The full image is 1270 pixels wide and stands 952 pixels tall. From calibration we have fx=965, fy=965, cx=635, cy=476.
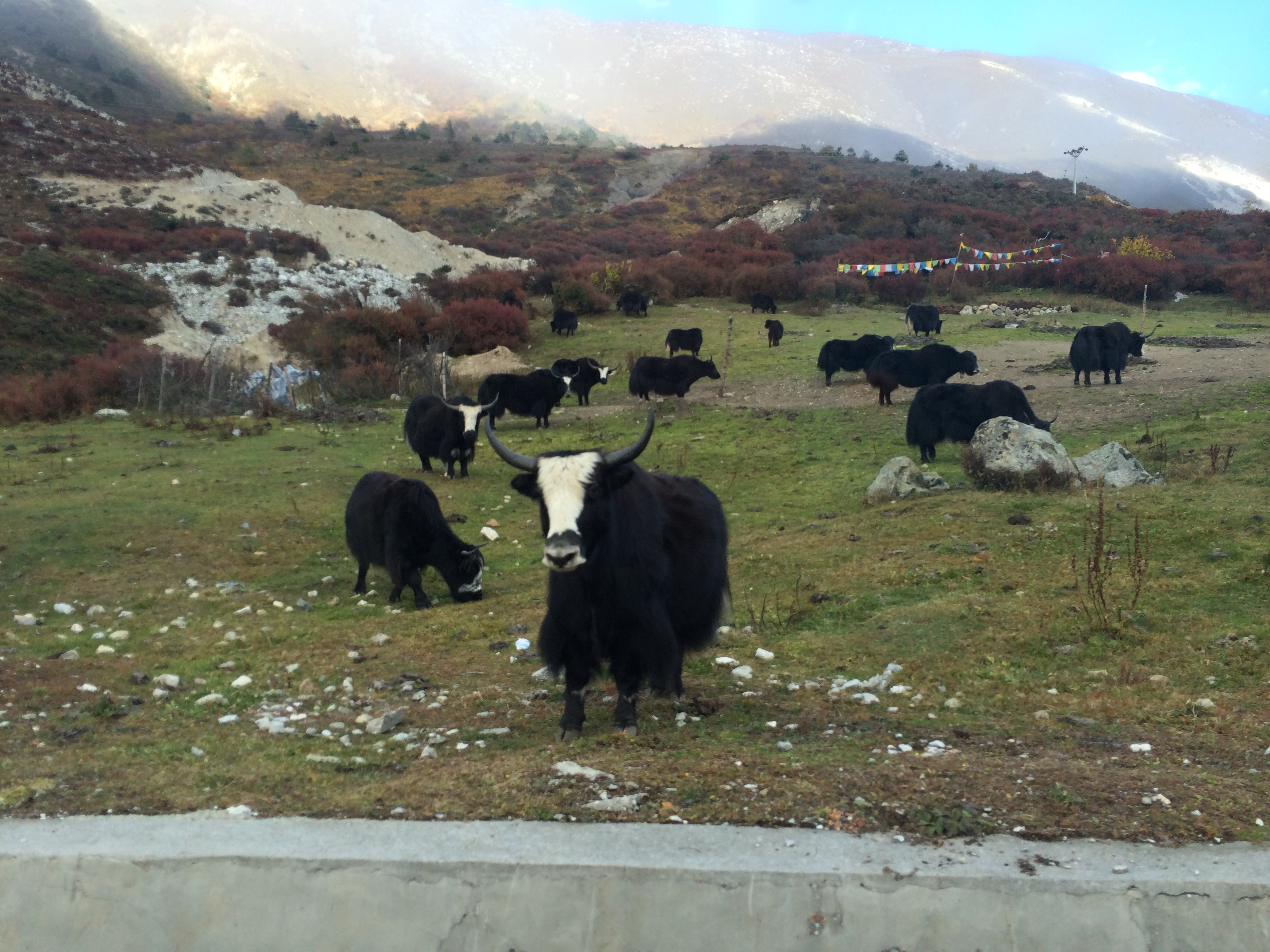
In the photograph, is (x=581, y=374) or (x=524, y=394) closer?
(x=524, y=394)

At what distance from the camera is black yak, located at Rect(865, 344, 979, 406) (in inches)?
700

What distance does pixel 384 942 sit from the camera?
3.41 meters

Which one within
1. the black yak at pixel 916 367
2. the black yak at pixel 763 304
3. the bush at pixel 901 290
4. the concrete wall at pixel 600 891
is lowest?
the concrete wall at pixel 600 891

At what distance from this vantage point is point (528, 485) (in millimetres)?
5070

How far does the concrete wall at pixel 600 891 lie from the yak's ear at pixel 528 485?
184 centimetres

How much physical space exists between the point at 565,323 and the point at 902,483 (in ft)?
66.0

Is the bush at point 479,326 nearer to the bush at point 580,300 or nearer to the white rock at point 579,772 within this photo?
the bush at point 580,300

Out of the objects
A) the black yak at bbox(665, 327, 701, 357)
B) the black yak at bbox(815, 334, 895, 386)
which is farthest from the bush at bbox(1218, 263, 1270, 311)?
the black yak at bbox(665, 327, 701, 357)

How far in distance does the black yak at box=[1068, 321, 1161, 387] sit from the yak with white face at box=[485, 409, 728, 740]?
1478cm

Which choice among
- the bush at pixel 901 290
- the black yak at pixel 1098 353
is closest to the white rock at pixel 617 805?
the black yak at pixel 1098 353

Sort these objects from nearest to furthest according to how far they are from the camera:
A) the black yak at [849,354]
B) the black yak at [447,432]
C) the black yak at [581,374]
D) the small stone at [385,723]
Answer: the small stone at [385,723] < the black yak at [447,432] < the black yak at [581,374] < the black yak at [849,354]

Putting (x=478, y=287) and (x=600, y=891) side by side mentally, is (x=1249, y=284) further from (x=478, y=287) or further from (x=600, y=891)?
(x=600, y=891)

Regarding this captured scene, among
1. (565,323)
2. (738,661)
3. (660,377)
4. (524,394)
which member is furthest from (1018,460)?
(565,323)

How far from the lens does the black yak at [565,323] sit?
96.7ft
